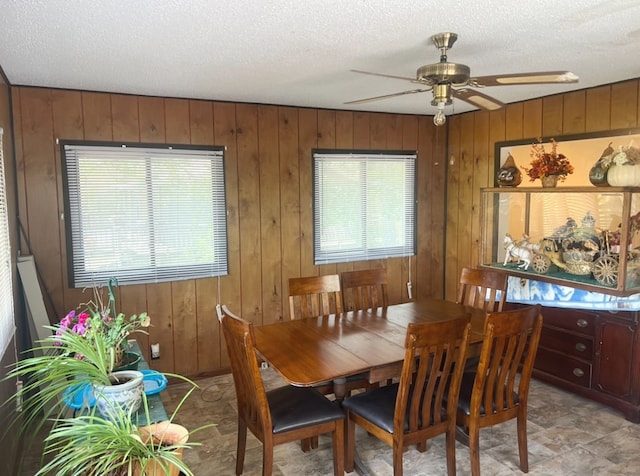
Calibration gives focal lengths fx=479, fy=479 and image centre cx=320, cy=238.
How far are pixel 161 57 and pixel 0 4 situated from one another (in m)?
0.86

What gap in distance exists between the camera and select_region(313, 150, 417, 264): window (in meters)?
4.42

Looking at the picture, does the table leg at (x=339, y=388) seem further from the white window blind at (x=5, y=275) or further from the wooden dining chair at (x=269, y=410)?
the white window blind at (x=5, y=275)

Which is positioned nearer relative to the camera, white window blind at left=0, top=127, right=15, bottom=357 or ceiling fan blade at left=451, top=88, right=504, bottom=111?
ceiling fan blade at left=451, top=88, right=504, bottom=111

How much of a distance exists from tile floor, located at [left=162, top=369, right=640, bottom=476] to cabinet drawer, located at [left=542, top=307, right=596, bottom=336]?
1.78 ft

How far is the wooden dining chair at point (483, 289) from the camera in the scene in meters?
3.25

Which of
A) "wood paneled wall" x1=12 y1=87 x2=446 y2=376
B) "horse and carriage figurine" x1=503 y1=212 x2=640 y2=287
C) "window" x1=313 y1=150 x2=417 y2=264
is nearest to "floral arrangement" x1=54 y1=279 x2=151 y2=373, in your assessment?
"wood paneled wall" x1=12 y1=87 x2=446 y2=376

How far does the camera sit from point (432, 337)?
2.17m

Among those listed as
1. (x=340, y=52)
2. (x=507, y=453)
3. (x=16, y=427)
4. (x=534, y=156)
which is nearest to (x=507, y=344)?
(x=507, y=453)

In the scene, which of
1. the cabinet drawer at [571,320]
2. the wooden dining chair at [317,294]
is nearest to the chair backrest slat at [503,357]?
the wooden dining chair at [317,294]

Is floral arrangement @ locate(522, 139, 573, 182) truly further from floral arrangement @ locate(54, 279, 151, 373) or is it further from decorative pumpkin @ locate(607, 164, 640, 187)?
floral arrangement @ locate(54, 279, 151, 373)

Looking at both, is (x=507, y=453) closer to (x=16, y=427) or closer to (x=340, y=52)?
(x=340, y=52)

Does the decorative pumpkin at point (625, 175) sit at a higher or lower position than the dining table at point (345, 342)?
higher

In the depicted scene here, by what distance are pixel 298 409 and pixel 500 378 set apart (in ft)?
3.44

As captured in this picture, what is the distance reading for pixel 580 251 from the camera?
3.29m
